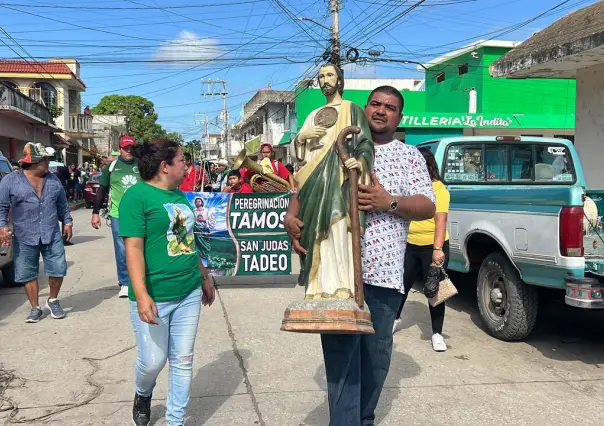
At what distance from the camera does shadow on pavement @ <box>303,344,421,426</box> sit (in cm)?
360

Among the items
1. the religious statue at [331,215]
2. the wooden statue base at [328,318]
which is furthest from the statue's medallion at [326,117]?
the wooden statue base at [328,318]

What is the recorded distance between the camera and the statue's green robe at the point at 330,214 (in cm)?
247

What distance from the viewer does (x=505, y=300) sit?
17.3 ft

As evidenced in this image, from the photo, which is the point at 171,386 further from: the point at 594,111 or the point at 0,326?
the point at 594,111

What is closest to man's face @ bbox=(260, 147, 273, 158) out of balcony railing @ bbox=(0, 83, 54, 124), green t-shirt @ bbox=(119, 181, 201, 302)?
green t-shirt @ bbox=(119, 181, 201, 302)

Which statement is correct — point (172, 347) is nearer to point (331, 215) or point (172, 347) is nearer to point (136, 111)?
point (331, 215)

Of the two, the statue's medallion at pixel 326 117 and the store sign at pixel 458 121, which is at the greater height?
the store sign at pixel 458 121

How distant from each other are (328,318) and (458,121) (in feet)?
66.5

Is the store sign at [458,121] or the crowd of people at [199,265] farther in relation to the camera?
the store sign at [458,121]

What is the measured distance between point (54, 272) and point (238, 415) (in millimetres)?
3267

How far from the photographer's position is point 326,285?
2.48 metres

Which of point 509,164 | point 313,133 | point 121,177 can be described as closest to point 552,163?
point 509,164

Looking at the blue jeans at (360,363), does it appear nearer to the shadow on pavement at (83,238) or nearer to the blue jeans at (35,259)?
the blue jeans at (35,259)

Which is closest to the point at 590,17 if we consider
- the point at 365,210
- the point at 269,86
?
the point at 365,210
